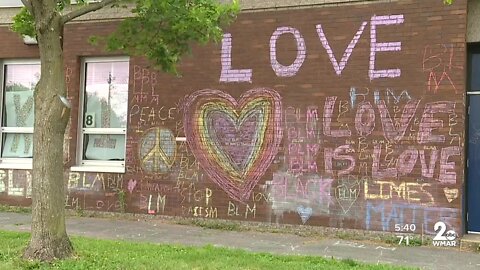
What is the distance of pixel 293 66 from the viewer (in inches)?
383

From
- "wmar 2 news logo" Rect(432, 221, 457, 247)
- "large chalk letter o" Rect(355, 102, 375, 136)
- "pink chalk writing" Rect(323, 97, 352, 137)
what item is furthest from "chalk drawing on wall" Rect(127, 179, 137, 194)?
"wmar 2 news logo" Rect(432, 221, 457, 247)

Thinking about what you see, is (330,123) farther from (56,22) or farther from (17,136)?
(17,136)

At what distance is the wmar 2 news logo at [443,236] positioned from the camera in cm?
848

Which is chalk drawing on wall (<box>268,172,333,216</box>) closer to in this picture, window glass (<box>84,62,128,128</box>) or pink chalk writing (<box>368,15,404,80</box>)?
pink chalk writing (<box>368,15,404,80</box>)

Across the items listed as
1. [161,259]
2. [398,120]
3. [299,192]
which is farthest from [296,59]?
[161,259]

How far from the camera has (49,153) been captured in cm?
648

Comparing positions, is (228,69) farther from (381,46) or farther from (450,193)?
(450,193)

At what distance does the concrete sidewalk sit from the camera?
25.0 ft

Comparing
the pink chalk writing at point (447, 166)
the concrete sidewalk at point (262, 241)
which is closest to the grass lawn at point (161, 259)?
the concrete sidewalk at point (262, 241)

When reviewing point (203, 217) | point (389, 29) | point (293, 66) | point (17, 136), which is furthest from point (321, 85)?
point (17, 136)

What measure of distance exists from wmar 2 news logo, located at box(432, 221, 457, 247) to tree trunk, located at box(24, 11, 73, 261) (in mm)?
5424

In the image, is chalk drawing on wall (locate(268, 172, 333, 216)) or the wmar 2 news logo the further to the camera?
chalk drawing on wall (locate(268, 172, 333, 216))

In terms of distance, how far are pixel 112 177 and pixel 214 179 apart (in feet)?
7.11

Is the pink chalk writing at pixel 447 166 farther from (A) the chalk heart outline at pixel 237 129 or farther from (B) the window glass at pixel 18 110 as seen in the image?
(B) the window glass at pixel 18 110
